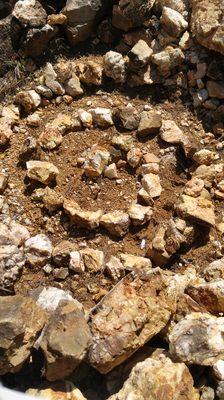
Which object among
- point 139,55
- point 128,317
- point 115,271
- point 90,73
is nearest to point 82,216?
point 115,271

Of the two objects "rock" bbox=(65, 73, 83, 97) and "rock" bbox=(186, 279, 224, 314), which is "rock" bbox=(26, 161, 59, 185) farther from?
"rock" bbox=(186, 279, 224, 314)

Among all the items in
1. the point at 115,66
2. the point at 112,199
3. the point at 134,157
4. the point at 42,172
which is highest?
the point at 115,66

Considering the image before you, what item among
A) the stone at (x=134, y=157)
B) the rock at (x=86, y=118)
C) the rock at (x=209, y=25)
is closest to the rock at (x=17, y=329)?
the stone at (x=134, y=157)

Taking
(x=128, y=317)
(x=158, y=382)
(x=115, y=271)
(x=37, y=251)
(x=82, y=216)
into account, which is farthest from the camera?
(x=82, y=216)

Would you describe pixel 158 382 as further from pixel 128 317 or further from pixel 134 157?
pixel 134 157

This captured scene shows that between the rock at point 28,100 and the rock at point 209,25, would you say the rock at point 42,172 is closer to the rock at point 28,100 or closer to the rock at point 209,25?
the rock at point 28,100

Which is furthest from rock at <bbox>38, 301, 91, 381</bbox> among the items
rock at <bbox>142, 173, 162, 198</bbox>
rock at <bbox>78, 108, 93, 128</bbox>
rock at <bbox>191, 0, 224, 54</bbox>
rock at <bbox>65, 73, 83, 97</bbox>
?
rock at <bbox>191, 0, 224, 54</bbox>
